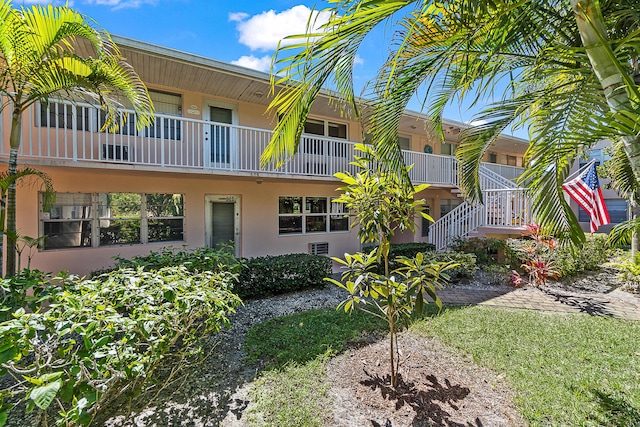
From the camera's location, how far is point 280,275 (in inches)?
270

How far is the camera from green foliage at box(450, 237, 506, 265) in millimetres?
9470

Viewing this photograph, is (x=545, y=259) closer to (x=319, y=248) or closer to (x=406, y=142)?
(x=319, y=248)

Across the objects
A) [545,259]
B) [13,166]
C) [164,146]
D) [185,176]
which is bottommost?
[545,259]

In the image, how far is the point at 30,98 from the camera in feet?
13.6

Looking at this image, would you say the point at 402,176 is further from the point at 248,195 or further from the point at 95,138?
the point at 95,138

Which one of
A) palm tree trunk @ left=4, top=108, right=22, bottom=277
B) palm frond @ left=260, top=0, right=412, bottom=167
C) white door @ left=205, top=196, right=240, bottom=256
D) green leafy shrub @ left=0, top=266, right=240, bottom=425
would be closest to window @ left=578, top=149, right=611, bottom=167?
palm frond @ left=260, top=0, right=412, bottom=167

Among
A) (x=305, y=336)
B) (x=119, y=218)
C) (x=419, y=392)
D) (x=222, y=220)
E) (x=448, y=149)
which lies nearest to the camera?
(x=419, y=392)

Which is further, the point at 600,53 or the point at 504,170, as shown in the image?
the point at 504,170

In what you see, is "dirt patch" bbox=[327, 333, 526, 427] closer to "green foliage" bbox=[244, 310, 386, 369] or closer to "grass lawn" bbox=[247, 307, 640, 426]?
"grass lawn" bbox=[247, 307, 640, 426]

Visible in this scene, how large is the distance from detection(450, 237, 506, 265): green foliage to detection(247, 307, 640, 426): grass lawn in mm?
4112

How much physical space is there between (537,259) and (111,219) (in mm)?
11269

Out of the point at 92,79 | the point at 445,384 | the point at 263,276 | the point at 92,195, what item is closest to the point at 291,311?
the point at 263,276

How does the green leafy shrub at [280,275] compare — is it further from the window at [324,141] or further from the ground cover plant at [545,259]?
the ground cover plant at [545,259]

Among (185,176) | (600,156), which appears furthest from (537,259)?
(600,156)
